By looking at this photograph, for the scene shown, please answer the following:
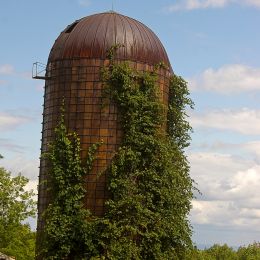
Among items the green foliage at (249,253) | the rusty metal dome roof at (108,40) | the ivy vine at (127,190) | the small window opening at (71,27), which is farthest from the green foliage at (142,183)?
the green foliage at (249,253)

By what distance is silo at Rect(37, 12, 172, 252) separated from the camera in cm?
3003

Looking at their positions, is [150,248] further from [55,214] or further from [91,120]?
[91,120]

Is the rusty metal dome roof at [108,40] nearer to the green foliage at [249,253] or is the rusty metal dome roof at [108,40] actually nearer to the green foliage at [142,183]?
the green foliage at [142,183]

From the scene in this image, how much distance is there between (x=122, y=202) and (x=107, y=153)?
249 cm

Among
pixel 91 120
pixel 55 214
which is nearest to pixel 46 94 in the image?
pixel 91 120

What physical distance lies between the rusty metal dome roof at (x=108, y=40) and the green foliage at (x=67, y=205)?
155 inches

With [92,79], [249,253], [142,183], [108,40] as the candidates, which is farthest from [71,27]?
[249,253]

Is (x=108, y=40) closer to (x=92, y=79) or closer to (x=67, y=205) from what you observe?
(x=92, y=79)

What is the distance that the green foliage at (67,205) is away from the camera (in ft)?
95.1

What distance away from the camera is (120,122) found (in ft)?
98.9

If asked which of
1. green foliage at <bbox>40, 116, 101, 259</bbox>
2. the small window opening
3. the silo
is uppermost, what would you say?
the small window opening

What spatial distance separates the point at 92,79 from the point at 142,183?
216 inches

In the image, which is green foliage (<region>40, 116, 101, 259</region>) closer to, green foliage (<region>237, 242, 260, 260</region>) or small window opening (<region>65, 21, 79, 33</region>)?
small window opening (<region>65, 21, 79, 33</region>)

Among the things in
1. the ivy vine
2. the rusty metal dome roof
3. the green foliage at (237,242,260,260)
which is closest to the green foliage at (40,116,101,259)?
the ivy vine
